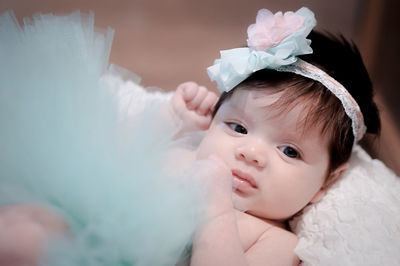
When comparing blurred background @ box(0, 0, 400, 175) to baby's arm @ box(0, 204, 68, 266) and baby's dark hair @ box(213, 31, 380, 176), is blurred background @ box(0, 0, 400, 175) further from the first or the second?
baby's arm @ box(0, 204, 68, 266)

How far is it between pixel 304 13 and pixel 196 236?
0.53 metres

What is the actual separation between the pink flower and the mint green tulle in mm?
314

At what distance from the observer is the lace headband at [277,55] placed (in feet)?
2.92

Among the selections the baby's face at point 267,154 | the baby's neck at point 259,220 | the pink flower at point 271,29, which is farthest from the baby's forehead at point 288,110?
the baby's neck at point 259,220

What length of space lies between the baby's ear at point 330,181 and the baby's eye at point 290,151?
14 centimetres

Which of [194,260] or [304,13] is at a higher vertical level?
[304,13]

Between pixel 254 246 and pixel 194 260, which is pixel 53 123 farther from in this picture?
pixel 254 246

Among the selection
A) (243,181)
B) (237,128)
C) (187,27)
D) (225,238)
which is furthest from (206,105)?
(187,27)

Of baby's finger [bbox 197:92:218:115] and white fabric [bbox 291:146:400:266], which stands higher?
baby's finger [bbox 197:92:218:115]

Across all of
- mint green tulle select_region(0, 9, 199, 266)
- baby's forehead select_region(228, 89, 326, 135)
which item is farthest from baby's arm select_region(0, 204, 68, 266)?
baby's forehead select_region(228, 89, 326, 135)

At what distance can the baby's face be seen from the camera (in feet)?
2.91

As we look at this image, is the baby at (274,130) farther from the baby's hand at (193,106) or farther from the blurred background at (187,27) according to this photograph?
the blurred background at (187,27)

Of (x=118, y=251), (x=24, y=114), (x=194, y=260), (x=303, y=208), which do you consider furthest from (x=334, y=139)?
(x=24, y=114)

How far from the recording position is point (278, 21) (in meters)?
0.92
